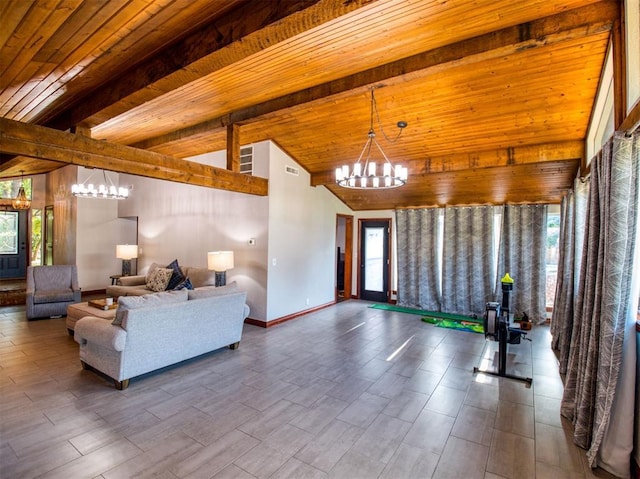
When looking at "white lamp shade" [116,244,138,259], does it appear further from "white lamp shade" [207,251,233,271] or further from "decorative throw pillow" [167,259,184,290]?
"white lamp shade" [207,251,233,271]

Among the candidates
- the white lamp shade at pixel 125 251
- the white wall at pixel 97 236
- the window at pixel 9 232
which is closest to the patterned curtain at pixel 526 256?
the white lamp shade at pixel 125 251

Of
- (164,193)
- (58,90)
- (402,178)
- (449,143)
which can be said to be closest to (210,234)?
(164,193)

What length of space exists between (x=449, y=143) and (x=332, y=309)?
433cm

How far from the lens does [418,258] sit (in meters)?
7.75

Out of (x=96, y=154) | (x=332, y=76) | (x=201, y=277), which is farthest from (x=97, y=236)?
(x=332, y=76)

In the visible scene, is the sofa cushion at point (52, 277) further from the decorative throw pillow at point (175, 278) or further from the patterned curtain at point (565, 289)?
the patterned curtain at point (565, 289)

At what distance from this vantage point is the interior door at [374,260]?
8.46 meters

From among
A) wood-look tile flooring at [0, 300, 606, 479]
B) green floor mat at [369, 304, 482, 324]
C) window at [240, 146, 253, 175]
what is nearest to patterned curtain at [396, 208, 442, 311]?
green floor mat at [369, 304, 482, 324]

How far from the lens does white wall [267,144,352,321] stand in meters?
6.12

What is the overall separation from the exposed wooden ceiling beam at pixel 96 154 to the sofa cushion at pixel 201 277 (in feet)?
6.21

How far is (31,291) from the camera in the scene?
5.97 metres

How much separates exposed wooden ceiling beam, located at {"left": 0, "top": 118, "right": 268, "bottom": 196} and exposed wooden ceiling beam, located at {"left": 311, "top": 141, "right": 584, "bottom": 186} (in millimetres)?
3288

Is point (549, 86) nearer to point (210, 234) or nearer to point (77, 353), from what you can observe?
point (210, 234)

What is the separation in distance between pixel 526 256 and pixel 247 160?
19.6 feet
